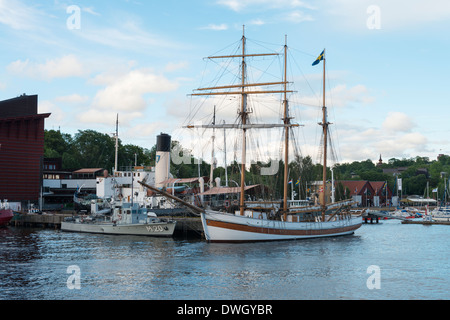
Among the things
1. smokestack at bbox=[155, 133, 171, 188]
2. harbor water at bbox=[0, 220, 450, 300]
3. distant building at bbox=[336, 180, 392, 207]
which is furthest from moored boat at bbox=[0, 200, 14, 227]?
distant building at bbox=[336, 180, 392, 207]

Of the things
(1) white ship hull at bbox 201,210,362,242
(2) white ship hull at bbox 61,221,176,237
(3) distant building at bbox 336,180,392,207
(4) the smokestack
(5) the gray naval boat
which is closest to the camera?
(1) white ship hull at bbox 201,210,362,242

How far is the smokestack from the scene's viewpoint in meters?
93.2

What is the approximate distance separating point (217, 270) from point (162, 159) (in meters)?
58.6

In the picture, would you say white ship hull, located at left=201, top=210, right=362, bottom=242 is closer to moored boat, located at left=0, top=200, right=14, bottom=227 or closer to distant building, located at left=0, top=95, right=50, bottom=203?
moored boat, located at left=0, top=200, right=14, bottom=227

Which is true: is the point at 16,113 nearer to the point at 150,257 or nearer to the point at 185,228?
the point at 185,228

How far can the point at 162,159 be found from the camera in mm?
94125

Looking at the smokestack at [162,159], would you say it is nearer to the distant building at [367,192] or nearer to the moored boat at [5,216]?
the moored boat at [5,216]

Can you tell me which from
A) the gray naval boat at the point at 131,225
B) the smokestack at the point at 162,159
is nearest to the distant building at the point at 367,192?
the smokestack at the point at 162,159

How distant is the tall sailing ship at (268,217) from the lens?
55.9 meters

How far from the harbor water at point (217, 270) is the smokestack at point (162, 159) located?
3553cm

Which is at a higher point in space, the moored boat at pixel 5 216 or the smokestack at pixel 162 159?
the smokestack at pixel 162 159

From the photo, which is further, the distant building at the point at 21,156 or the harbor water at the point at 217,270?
the distant building at the point at 21,156

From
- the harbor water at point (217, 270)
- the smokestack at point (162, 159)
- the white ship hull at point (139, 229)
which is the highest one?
the smokestack at point (162, 159)

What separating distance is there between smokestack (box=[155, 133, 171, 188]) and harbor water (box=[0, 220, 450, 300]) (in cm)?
3553
